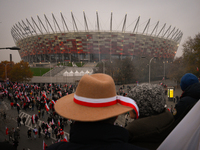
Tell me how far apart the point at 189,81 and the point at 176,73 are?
3841 centimetres

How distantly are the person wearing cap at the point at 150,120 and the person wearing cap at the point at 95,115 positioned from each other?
1.06 feet

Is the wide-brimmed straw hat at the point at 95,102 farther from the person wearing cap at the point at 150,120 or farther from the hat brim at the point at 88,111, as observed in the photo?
the person wearing cap at the point at 150,120

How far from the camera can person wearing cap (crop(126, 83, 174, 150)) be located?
5.11 feet

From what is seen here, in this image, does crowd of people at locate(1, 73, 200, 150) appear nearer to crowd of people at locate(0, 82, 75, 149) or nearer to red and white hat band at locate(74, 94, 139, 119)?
red and white hat band at locate(74, 94, 139, 119)

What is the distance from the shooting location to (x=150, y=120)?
64.3 inches

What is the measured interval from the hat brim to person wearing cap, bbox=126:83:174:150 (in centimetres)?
33

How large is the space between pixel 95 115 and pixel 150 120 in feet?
2.32

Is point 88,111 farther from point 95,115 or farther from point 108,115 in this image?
point 108,115

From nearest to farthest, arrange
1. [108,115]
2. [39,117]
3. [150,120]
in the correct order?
[108,115], [150,120], [39,117]

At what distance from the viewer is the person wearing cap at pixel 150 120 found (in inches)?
61.3

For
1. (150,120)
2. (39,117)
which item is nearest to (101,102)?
(150,120)

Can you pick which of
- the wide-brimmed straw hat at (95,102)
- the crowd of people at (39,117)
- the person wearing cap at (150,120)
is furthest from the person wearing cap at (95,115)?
the crowd of people at (39,117)

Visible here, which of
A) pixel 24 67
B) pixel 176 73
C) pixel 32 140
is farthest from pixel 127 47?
pixel 32 140

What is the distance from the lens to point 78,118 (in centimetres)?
128
